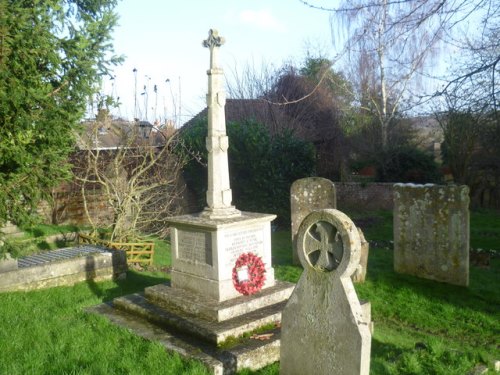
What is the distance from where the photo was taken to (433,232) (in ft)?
30.0

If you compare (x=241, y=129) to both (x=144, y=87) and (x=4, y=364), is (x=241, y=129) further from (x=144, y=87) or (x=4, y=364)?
(x=4, y=364)

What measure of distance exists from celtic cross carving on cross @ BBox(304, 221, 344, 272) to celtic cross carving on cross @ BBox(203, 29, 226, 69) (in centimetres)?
344

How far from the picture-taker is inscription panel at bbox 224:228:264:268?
21.4 ft

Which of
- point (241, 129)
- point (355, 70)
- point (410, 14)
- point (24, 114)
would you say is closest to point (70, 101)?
point (24, 114)

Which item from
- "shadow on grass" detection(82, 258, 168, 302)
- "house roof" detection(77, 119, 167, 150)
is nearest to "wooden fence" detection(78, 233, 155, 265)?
"shadow on grass" detection(82, 258, 168, 302)

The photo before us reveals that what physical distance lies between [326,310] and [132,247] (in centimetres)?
782

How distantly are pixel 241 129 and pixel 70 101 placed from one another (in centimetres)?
985

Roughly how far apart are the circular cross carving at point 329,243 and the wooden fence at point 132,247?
23.5 ft

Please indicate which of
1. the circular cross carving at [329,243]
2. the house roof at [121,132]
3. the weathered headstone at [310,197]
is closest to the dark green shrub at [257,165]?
the house roof at [121,132]

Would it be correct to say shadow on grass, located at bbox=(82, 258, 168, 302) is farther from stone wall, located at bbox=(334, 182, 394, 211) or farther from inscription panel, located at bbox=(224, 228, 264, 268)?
stone wall, located at bbox=(334, 182, 394, 211)

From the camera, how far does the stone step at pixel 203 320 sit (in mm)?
5638

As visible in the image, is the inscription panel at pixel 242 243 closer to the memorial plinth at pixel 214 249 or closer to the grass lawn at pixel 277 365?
the memorial plinth at pixel 214 249

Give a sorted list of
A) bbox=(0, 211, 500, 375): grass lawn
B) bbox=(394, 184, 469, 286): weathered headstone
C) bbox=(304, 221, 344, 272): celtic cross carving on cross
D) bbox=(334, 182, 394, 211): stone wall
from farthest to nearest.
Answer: bbox=(334, 182, 394, 211): stone wall → bbox=(394, 184, 469, 286): weathered headstone → bbox=(0, 211, 500, 375): grass lawn → bbox=(304, 221, 344, 272): celtic cross carving on cross

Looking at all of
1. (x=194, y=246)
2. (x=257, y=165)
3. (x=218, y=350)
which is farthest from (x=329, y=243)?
(x=257, y=165)
